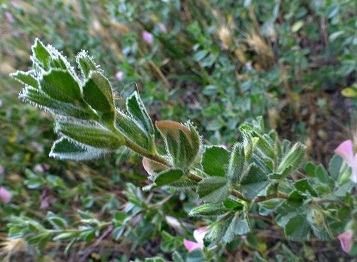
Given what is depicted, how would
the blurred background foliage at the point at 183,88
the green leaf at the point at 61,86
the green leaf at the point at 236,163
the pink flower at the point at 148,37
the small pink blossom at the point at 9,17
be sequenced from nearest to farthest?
the green leaf at the point at 61,86 < the green leaf at the point at 236,163 < the blurred background foliage at the point at 183,88 < the pink flower at the point at 148,37 < the small pink blossom at the point at 9,17

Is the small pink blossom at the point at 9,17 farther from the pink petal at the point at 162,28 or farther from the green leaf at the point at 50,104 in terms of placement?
the green leaf at the point at 50,104

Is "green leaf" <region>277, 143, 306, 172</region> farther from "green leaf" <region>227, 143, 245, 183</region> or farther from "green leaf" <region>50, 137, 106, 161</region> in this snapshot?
"green leaf" <region>50, 137, 106, 161</region>

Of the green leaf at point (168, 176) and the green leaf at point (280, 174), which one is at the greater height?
the green leaf at point (168, 176)

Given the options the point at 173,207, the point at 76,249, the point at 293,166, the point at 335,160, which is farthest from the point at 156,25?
the point at 293,166

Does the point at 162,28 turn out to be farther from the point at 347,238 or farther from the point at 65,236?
the point at 347,238

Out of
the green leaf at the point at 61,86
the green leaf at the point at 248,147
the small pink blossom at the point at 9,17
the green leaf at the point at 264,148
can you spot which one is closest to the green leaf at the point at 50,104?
the green leaf at the point at 61,86

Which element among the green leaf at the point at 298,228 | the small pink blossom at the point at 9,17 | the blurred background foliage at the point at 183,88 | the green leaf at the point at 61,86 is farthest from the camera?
the small pink blossom at the point at 9,17

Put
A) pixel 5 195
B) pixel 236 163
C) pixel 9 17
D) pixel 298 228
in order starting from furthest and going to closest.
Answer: pixel 9 17, pixel 5 195, pixel 298 228, pixel 236 163

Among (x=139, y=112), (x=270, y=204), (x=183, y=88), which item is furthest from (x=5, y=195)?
(x=139, y=112)
